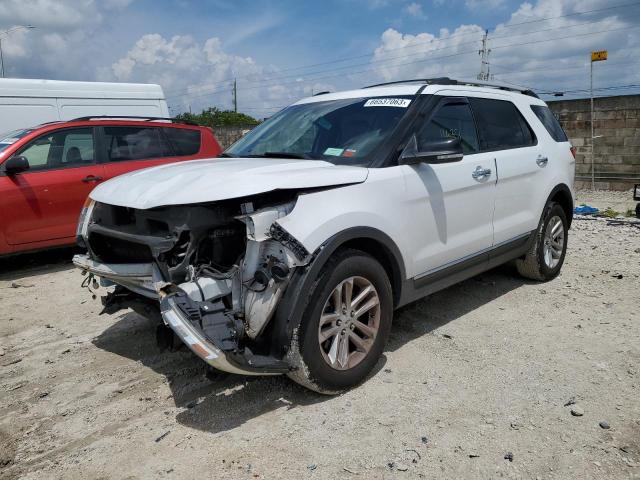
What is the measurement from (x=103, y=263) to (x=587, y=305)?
415 cm

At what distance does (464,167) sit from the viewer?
4098 millimetres

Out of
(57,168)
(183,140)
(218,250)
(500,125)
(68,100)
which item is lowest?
(218,250)

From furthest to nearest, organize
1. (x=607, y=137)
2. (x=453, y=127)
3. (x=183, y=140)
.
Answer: (x=607, y=137) → (x=183, y=140) → (x=453, y=127)

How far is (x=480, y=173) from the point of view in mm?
4234

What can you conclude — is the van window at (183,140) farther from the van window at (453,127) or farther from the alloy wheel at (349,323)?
the alloy wheel at (349,323)

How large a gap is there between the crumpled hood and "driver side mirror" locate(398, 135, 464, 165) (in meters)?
0.37

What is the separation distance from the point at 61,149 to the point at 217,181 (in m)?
4.66

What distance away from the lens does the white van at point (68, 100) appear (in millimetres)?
9133

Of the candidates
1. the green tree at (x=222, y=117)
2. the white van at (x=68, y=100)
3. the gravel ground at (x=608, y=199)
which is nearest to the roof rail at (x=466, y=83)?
the gravel ground at (x=608, y=199)

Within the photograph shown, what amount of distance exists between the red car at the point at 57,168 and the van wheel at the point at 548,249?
16.6ft

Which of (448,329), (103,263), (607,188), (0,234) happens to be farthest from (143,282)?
(607,188)

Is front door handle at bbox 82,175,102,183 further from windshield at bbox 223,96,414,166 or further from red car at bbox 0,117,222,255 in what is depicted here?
windshield at bbox 223,96,414,166

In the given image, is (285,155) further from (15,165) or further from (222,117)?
(222,117)

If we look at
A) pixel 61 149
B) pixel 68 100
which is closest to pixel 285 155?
pixel 61 149
